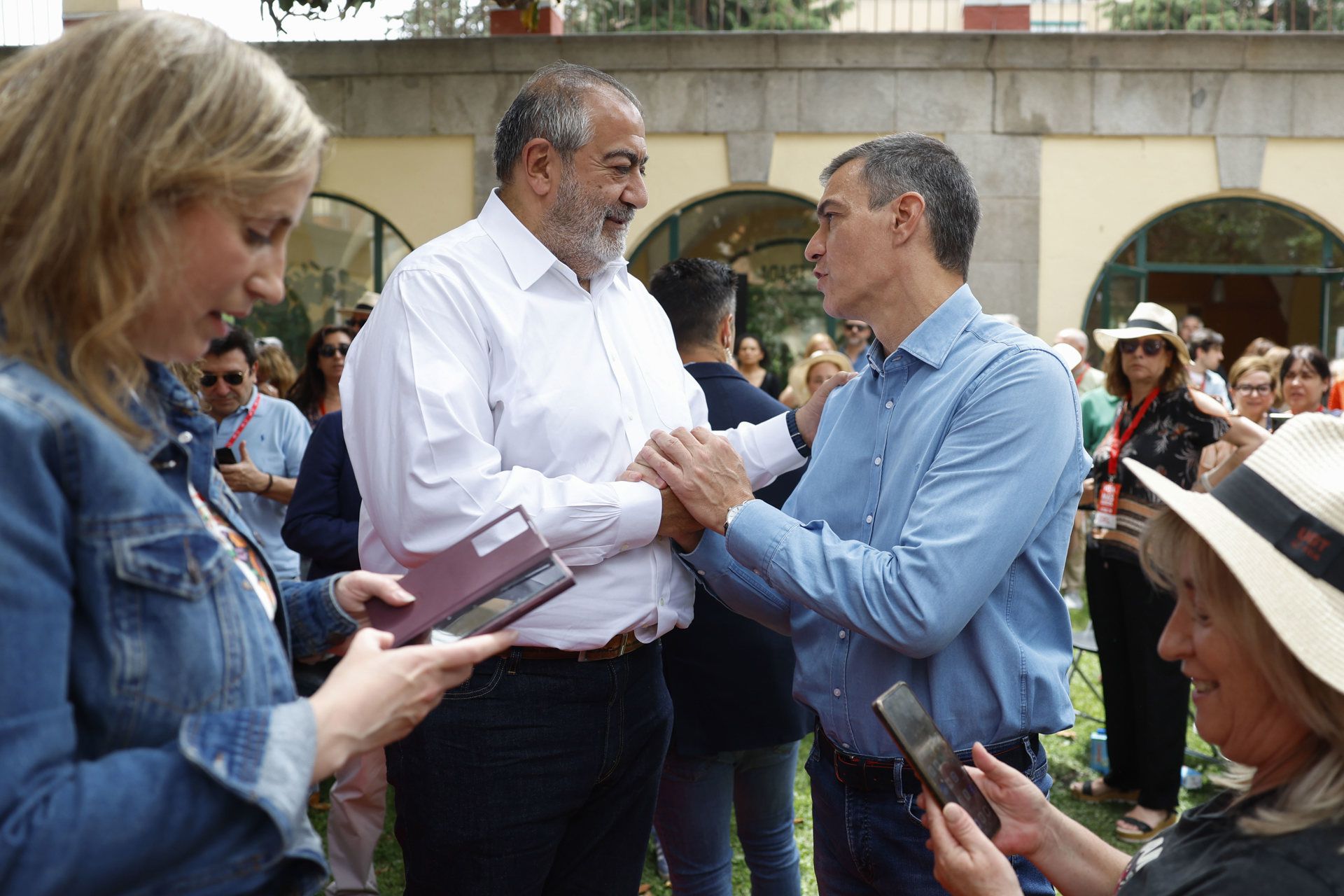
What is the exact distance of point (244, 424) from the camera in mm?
5371

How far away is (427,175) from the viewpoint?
12242 millimetres

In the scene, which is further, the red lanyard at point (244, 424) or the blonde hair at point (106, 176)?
the red lanyard at point (244, 424)

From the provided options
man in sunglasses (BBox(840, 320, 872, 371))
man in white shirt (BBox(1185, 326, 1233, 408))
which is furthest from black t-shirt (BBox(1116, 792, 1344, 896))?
man in white shirt (BBox(1185, 326, 1233, 408))

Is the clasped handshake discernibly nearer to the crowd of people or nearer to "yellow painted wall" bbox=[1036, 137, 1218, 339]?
the crowd of people

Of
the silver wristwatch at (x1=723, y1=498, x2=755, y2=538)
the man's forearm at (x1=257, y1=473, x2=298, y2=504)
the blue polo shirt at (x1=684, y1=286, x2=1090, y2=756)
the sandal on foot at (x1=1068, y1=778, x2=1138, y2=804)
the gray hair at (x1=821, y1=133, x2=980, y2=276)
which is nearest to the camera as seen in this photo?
the blue polo shirt at (x1=684, y1=286, x2=1090, y2=756)

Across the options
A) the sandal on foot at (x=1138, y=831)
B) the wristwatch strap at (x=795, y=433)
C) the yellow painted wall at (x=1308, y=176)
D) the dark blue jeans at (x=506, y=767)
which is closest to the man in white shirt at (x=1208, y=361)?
the yellow painted wall at (x=1308, y=176)

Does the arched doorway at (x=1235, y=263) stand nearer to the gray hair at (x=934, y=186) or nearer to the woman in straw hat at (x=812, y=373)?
the woman in straw hat at (x=812, y=373)

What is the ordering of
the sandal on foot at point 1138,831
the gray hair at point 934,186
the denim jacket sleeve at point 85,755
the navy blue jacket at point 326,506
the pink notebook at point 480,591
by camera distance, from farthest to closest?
the sandal on foot at point 1138,831 < the navy blue jacket at point 326,506 < the gray hair at point 934,186 < the pink notebook at point 480,591 < the denim jacket sleeve at point 85,755

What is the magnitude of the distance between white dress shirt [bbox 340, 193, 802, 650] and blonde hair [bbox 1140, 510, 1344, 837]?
1.17 metres

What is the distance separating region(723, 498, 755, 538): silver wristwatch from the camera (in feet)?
7.83


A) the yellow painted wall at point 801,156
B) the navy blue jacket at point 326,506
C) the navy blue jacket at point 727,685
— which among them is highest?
the yellow painted wall at point 801,156

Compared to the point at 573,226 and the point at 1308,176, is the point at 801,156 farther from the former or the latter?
the point at 573,226

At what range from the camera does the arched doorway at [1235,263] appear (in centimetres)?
1227

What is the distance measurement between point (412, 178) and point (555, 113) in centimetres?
1012
